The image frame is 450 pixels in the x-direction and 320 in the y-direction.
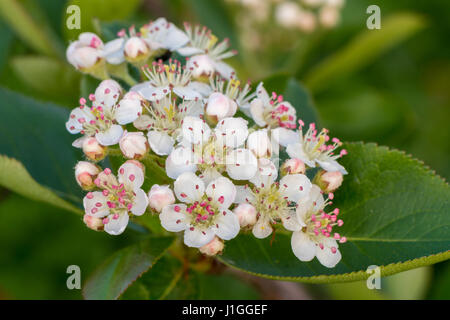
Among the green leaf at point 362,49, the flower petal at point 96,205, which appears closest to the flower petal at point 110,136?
the flower petal at point 96,205

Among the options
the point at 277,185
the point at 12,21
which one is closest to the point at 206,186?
the point at 277,185

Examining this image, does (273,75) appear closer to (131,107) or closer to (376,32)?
(131,107)

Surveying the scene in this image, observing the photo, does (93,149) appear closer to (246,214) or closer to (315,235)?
(246,214)

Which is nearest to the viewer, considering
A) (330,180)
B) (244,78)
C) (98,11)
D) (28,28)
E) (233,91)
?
(330,180)

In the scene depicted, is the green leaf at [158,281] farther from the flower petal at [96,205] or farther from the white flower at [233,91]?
the white flower at [233,91]

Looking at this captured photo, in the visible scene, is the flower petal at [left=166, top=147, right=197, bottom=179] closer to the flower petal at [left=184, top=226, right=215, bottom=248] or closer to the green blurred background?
the flower petal at [left=184, top=226, right=215, bottom=248]

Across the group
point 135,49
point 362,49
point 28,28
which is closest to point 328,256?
point 135,49
